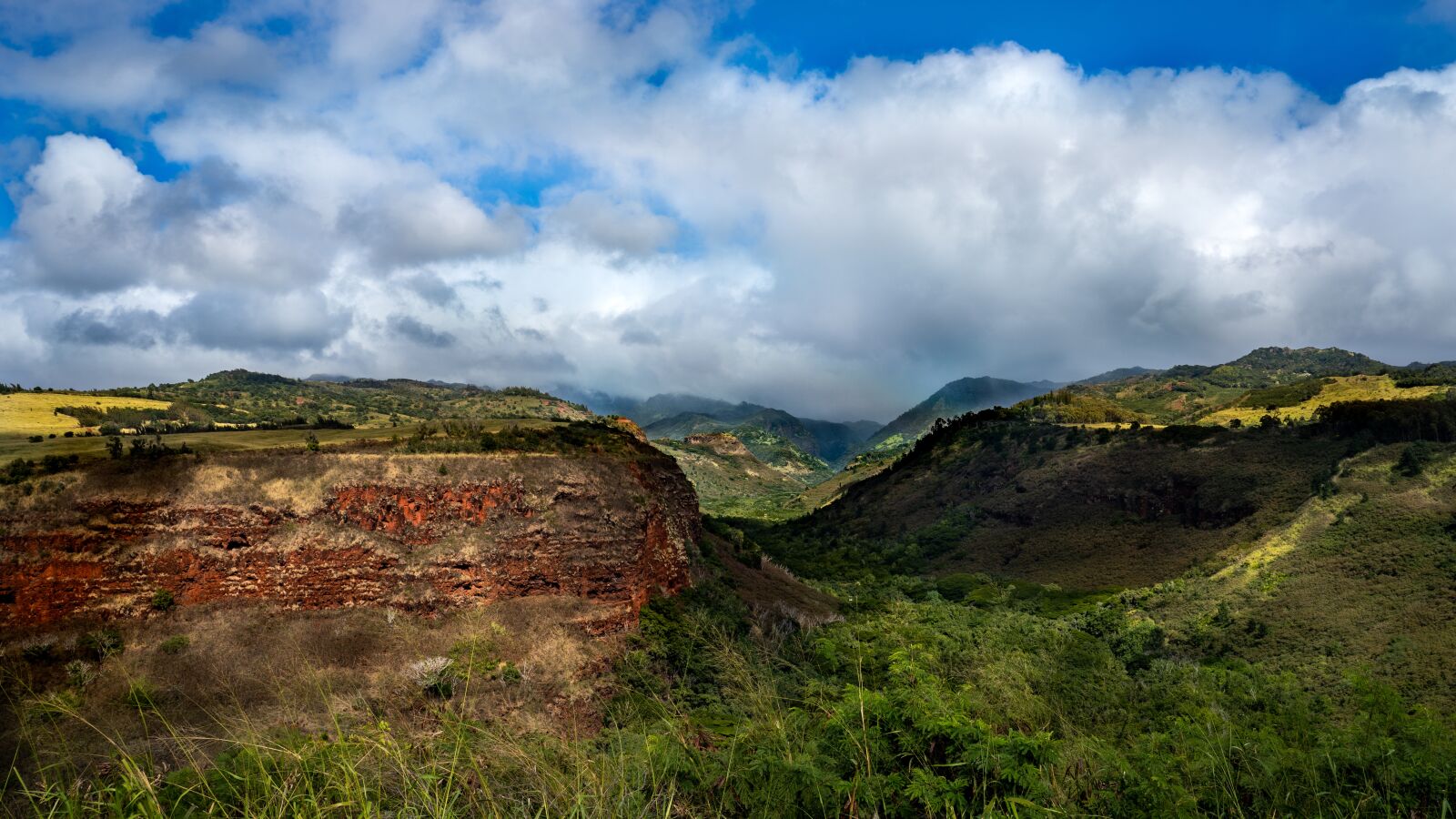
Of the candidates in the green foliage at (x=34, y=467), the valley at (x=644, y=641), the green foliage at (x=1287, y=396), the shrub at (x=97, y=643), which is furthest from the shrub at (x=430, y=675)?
the green foliage at (x=1287, y=396)

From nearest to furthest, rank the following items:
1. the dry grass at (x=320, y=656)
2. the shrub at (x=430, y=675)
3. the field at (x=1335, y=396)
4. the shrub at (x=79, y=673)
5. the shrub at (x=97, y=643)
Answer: the shrub at (x=430, y=675)
the dry grass at (x=320, y=656)
the shrub at (x=79, y=673)
the shrub at (x=97, y=643)
the field at (x=1335, y=396)

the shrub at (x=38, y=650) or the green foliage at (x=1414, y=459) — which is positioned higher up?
the green foliage at (x=1414, y=459)

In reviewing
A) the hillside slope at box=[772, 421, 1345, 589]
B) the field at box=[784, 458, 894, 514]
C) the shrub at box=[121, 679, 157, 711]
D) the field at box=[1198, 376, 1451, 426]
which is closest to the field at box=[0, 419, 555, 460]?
the shrub at box=[121, 679, 157, 711]

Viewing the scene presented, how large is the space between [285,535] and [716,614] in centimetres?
1808

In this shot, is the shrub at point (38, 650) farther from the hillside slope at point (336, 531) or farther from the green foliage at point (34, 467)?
the green foliage at point (34, 467)

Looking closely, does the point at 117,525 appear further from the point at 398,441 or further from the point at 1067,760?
the point at 1067,760

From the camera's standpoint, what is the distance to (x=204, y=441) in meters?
28.4

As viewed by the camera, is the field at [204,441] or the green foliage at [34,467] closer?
the green foliage at [34,467]

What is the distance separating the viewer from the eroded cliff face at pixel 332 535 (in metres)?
21.7

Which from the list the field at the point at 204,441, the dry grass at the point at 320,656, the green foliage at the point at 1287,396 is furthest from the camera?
the green foliage at the point at 1287,396

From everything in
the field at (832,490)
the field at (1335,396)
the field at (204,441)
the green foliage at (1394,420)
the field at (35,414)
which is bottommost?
the field at (832,490)

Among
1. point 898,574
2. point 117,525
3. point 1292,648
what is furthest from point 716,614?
point 898,574

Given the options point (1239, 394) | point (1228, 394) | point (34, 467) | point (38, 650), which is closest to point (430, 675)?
point (38, 650)

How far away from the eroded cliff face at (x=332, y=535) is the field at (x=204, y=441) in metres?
2.38
